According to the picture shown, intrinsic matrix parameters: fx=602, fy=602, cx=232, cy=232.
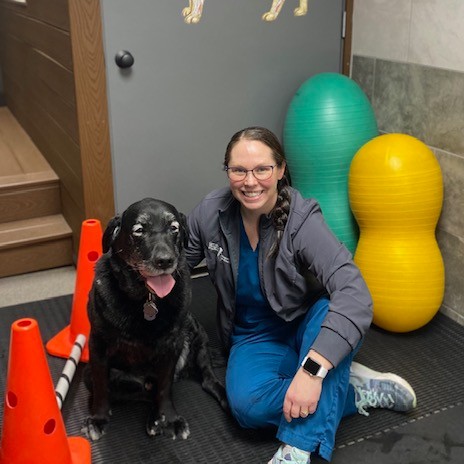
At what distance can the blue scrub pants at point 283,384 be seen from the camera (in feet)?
5.82

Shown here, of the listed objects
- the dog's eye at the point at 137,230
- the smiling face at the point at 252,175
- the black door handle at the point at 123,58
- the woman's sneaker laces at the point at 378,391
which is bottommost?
the woman's sneaker laces at the point at 378,391

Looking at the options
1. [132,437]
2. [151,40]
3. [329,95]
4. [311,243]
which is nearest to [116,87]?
[151,40]

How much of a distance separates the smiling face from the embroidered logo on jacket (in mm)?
222

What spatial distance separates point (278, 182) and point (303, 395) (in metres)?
0.71

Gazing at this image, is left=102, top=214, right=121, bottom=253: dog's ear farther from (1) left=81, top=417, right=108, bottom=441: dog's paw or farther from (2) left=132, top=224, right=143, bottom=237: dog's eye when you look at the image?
(1) left=81, top=417, right=108, bottom=441: dog's paw

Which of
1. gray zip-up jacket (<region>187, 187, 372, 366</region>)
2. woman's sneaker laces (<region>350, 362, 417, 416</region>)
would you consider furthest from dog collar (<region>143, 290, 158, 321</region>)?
woman's sneaker laces (<region>350, 362, 417, 416</region>)

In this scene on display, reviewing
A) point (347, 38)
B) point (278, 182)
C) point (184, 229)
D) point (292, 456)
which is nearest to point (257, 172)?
point (278, 182)

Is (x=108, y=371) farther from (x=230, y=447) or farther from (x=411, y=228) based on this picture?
(x=411, y=228)

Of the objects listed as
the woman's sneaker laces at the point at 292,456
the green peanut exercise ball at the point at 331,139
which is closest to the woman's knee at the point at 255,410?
the woman's sneaker laces at the point at 292,456

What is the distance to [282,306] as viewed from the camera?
205 centimetres

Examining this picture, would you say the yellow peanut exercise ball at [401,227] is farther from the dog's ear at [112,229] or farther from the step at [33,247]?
the step at [33,247]

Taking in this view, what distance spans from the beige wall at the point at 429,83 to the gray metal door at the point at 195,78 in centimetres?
27

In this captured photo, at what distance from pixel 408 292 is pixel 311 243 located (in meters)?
0.81

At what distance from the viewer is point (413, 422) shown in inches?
81.8
